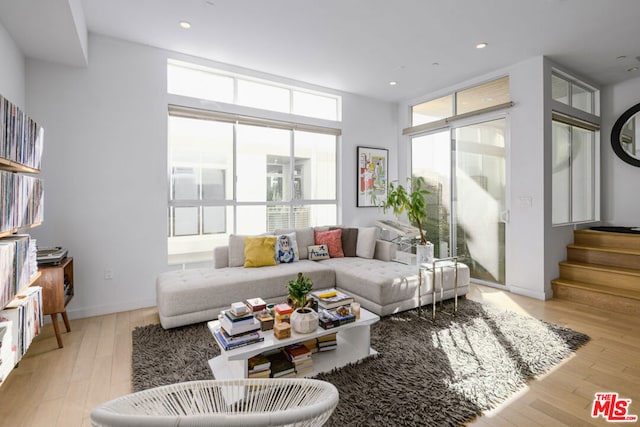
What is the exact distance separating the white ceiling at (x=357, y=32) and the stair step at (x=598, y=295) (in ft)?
8.78

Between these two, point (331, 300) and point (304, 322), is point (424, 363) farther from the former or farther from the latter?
point (304, 322)

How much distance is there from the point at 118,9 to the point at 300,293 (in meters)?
2.95

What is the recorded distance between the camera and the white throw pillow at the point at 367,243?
4.04m

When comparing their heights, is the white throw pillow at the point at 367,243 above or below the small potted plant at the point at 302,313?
above

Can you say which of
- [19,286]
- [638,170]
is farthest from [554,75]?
[19,286]

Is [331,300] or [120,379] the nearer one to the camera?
[120,379]

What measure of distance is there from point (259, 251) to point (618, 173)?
5.06 meters

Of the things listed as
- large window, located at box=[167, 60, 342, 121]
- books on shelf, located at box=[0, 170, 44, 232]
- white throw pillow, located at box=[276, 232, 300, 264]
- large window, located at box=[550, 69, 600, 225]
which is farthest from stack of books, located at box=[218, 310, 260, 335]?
large window, located at box=[550, 69, 600, 225]

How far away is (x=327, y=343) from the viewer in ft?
7.48

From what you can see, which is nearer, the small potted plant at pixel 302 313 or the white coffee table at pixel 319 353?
the white coffee table at pixel 319 353

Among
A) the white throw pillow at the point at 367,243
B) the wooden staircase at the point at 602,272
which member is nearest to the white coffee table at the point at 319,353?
the white throw pillow at the point at 367,243

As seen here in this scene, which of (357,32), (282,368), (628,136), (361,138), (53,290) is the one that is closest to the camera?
(282,368)

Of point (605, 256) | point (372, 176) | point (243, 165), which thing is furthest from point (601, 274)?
point (243, 165)

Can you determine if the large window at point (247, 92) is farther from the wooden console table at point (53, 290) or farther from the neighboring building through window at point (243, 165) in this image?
the wooden console table at point (53, 290)
